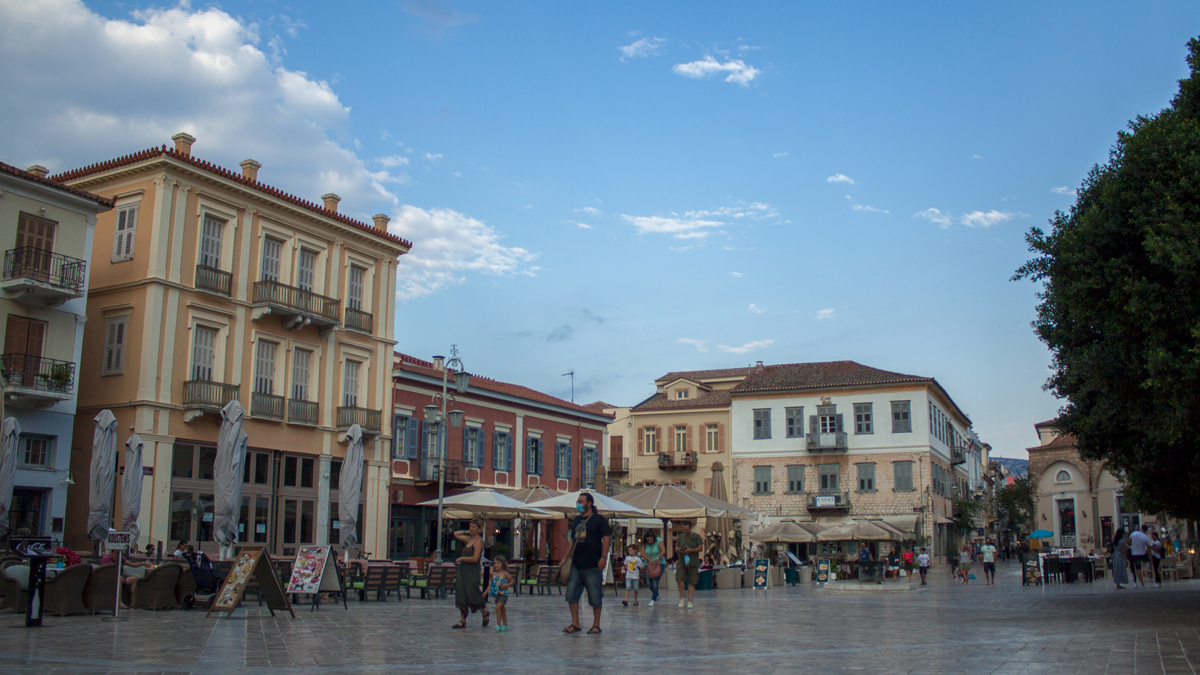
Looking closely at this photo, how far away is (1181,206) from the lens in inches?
500

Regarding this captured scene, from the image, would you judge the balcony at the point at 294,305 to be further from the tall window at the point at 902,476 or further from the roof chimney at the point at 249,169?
the tall window at the point at 902,476

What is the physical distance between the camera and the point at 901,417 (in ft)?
165

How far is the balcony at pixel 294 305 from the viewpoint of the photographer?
28844 millimetres

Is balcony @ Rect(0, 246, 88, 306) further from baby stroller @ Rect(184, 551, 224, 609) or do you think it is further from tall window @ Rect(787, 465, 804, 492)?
tall window @ Rect(787, 465, 804, 492)

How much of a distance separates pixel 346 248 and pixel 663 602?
1706cm

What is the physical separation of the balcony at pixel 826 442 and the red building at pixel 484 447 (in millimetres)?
11268

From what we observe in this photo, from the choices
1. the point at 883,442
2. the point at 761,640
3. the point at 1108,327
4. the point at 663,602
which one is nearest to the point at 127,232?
the point at 663,602

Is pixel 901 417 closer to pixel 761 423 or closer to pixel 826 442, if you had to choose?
pixel 826 442

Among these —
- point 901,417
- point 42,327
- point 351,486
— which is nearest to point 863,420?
point 901,417

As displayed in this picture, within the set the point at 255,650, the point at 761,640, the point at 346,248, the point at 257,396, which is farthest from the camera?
the point at 346,248

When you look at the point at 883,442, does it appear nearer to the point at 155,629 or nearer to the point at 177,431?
the point at 177,431

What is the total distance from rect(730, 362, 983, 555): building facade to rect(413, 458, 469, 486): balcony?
812 inches

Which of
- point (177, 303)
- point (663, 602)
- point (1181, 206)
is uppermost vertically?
point (177, 303)

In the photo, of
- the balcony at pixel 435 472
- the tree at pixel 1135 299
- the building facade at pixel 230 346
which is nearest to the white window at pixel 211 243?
the building facade at pixel 230 346
